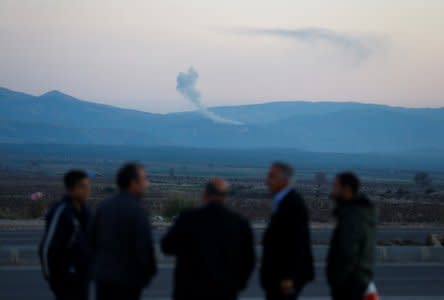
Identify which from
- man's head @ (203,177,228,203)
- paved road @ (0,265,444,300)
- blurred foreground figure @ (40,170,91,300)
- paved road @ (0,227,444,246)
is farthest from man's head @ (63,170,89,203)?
paved road @ (0,227,444,246)

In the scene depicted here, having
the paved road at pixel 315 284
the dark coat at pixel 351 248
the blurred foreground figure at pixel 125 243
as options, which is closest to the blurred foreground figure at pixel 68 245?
the blurred foreground figure at pixel 125 243

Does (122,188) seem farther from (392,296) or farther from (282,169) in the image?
(392,296)

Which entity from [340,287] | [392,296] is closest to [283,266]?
[340,287]

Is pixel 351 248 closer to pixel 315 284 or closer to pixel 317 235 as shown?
pixel 315 284

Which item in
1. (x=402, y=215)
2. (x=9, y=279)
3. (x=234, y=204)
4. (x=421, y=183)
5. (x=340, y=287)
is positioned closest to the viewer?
(x=340, y=287)

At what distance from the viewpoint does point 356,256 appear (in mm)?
8312

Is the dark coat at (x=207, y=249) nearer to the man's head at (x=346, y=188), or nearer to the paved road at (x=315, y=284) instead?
the man's head at (x=346, y=188)

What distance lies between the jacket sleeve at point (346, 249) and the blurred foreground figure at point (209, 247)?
121 cm

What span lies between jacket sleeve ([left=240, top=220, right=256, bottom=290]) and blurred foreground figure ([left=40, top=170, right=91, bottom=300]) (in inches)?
63.4

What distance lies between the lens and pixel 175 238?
7312 millimetres

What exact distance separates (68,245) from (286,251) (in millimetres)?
1932

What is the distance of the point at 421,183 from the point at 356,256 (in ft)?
Answer: 304

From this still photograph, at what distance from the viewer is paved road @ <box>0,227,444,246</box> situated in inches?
966

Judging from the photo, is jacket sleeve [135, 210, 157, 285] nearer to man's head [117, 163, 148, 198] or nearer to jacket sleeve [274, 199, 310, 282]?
man's head [117, 163, 148, 198]
